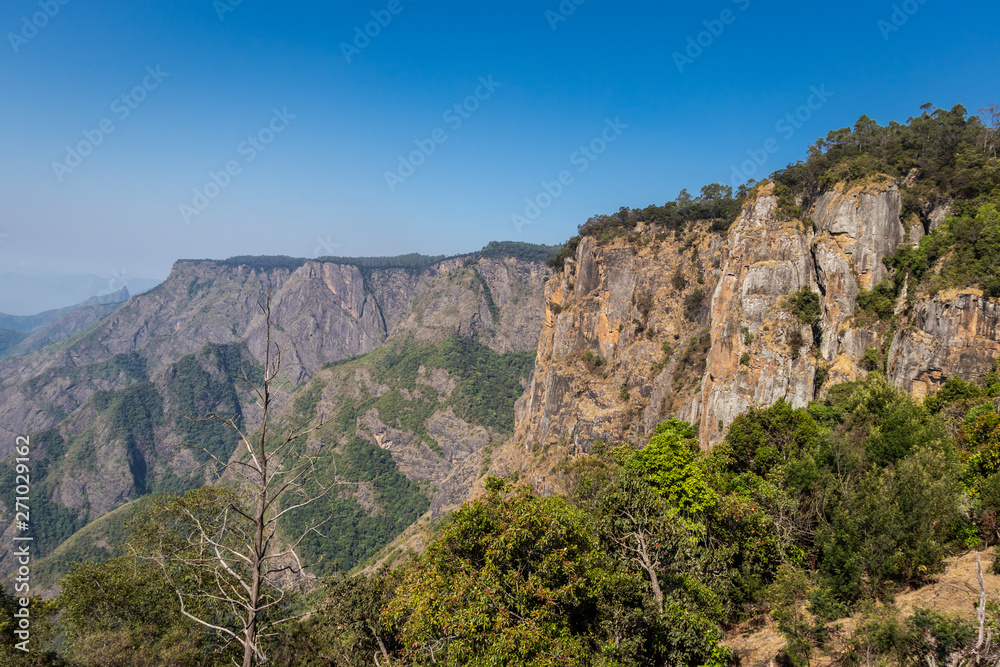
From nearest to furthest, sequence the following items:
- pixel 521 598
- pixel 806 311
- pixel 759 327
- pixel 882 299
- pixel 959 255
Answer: pixel 521 598 < pixel 959 255 < pixel 882 299 < pixel 806 311 < pixel 759 327

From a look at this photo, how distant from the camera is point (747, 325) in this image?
41250 mm

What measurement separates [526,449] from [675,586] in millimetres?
62755

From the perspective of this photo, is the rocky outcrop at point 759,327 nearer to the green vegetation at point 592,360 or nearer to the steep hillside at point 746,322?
the steep hillside at point 746,322

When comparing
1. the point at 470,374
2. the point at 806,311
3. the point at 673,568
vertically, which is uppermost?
the point at 806,311

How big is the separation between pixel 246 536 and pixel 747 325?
42878mm

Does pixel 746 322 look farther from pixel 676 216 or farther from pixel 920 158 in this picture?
pixel 676 216

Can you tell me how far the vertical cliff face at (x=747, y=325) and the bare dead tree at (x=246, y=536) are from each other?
37054 millimetres

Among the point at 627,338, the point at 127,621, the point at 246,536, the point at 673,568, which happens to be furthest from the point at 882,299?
the point at 127,621

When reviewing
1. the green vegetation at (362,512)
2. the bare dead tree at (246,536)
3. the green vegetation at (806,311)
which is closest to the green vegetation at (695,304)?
the green vegetation at (806,311)

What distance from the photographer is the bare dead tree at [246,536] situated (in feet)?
22.0

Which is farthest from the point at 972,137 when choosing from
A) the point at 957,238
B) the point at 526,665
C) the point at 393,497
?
the point at 393,497

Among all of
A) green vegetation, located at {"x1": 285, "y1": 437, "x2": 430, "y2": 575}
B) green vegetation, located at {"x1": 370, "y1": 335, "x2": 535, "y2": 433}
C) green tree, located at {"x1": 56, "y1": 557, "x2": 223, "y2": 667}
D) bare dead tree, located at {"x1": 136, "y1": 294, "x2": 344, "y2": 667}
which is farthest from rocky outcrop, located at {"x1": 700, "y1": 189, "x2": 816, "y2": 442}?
green vegetation, located at {"x1": 370, "y1": 335, "x2": 535, "y2": 433}

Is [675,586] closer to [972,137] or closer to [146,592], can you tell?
[146,592]

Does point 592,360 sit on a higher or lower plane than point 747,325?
lower
